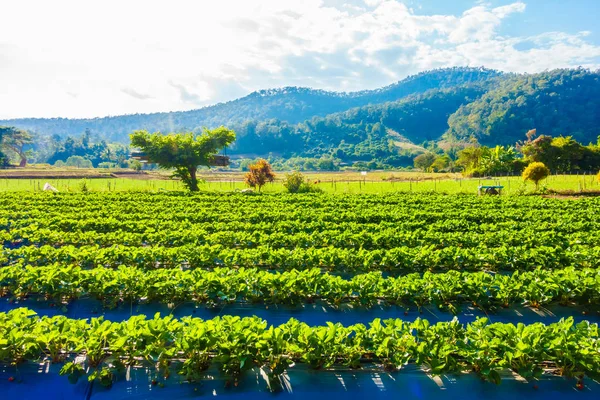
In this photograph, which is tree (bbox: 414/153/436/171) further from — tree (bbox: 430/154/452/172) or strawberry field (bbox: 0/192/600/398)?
strawberry field (bbox: 0/192/600/398)

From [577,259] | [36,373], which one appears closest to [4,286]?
[36,373]

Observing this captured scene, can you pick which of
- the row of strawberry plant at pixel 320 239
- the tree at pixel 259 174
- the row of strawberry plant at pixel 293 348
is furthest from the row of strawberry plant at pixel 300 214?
the tree at pixel 259 174

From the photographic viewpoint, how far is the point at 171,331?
15.5ft

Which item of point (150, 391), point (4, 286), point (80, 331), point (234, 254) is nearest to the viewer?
point (150, 391)

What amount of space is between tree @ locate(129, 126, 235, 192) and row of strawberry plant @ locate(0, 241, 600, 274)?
79.3 feet

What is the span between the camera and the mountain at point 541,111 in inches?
4496

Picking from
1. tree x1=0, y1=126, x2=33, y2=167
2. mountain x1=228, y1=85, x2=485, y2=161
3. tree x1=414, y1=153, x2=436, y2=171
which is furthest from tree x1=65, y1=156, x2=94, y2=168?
tree x1=414, y1=153, x2=436, y2=171

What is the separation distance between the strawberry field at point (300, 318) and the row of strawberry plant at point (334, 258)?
39 mm

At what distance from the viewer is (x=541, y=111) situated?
118m

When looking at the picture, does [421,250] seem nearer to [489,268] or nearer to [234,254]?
[489,268]

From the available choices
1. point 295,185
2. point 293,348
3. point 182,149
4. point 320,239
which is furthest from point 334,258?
point 182,149

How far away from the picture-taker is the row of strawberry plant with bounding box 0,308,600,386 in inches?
174

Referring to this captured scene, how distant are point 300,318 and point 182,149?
2891 centimetres

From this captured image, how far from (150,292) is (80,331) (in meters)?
2.06
